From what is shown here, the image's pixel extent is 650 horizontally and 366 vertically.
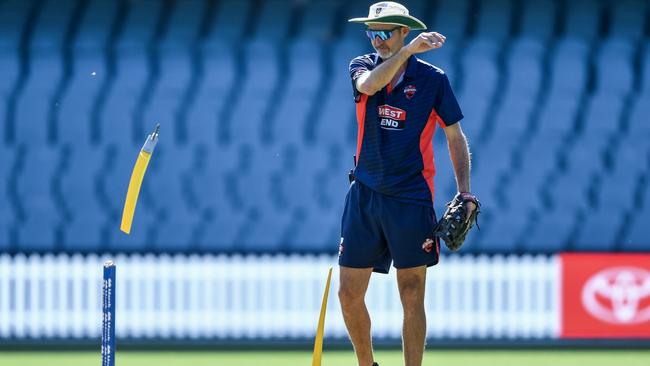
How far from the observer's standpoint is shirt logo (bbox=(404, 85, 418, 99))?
4.88 m

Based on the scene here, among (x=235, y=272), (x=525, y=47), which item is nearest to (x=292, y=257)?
(x=235, y=272)

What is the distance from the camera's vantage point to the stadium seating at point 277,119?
9.63 m

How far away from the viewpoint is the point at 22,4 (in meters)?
10.2

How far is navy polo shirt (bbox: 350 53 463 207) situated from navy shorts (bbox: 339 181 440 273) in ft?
0.14

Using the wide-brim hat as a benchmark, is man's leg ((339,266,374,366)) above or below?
below

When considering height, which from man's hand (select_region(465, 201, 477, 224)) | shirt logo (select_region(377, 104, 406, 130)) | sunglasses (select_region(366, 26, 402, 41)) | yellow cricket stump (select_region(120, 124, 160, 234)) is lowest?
man's hand (select_region(465, 201, 477, 224))

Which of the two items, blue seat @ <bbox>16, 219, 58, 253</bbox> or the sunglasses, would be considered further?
blue seat @ <bbox>16, 219, 58, 253</bbox>

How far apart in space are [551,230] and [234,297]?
8.34 feet

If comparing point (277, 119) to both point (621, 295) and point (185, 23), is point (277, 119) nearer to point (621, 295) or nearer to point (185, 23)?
point (185, 23)

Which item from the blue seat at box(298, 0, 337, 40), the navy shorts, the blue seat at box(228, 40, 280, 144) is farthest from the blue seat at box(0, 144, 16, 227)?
the navy shorts

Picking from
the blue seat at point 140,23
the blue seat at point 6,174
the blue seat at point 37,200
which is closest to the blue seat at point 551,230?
the blue seat at point 140,23

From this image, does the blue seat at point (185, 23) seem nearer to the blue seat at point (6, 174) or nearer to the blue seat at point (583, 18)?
the blue seat at point (6, 174)

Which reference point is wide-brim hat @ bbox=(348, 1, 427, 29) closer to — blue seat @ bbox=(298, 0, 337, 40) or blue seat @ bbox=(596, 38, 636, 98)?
blue seat @ bbox=(298, 0, 337, 40)

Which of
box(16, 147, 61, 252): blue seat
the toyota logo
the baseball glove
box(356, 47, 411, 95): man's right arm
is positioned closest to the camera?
box(356, 47, 411, 95): man's right arm
